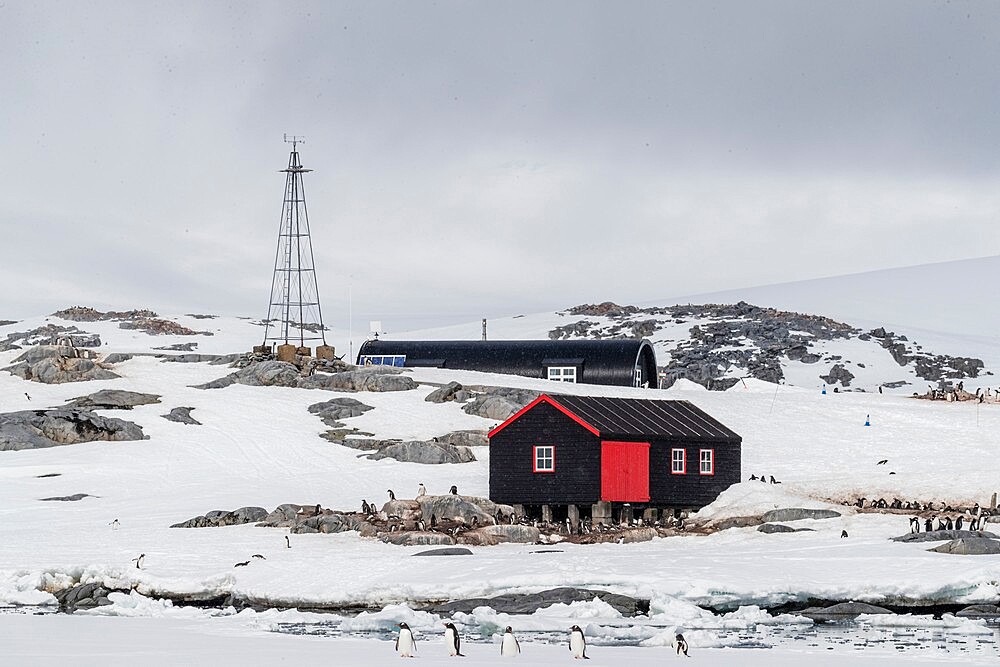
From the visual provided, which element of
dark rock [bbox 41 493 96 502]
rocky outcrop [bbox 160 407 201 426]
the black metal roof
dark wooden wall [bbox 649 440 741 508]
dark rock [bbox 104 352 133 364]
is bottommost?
dark rock [bbox 41 493 96 502]

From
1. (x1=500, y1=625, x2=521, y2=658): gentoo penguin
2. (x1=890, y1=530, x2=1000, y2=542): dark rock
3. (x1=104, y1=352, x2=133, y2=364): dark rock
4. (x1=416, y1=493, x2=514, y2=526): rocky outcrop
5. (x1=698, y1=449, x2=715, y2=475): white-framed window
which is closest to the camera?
(x1=500, y1=625, x2=521, y2=658): gentoo penguin

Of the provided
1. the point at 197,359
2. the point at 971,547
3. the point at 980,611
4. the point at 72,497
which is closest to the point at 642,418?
the point at 971,547

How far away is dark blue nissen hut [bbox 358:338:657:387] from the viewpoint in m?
87.2

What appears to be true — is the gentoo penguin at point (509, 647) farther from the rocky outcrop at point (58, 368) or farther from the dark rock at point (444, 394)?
the rocky outcrop at point (58, 368)

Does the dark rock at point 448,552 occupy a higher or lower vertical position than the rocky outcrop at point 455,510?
lower

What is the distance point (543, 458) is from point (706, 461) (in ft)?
21.8

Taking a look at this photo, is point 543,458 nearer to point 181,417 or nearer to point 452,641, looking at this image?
point 452,641

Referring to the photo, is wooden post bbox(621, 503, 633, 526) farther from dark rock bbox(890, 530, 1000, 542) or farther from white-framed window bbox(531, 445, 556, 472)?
dark rock bbox(890, 530, 1000, 542)

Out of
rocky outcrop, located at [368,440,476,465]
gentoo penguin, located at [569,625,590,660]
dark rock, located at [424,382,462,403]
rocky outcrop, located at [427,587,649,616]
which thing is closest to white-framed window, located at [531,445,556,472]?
rocky outcrop, located at [368,440,476,465]

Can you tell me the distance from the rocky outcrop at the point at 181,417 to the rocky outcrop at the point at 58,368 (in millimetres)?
9487

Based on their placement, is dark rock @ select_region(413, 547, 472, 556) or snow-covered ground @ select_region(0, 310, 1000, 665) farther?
dark rock @ select_region(413, 547, 472, 556)

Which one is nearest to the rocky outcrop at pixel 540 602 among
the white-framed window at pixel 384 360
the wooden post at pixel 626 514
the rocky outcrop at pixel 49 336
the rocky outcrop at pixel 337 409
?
the wooden post at pixel 626 514

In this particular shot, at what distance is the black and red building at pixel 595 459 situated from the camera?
1940 inches

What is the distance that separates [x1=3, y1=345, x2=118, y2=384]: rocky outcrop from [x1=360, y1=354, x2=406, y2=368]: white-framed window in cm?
1780
